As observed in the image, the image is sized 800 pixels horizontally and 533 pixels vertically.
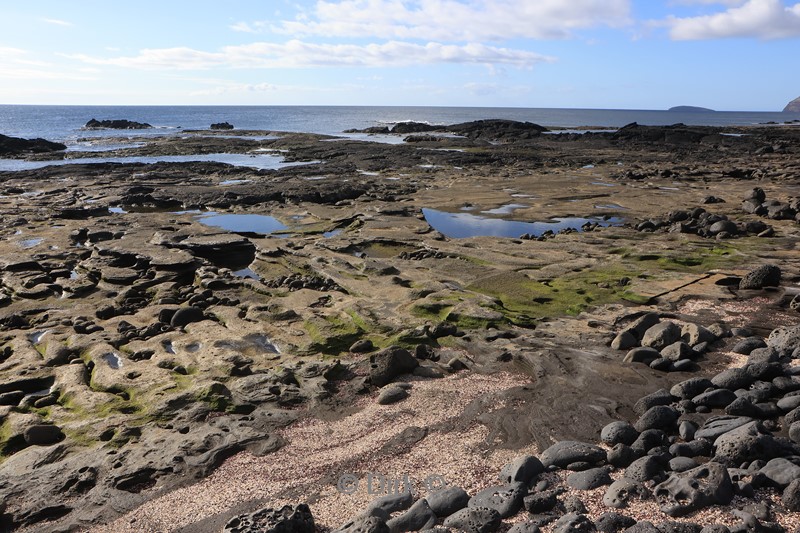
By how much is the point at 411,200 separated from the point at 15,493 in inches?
1134

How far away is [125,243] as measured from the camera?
24.5m

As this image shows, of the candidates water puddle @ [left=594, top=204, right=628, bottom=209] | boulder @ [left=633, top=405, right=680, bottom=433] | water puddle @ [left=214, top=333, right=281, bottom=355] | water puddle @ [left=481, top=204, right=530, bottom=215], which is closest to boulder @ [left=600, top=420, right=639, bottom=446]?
boulder @ [left=633, top=405, right=680, bottom=433]

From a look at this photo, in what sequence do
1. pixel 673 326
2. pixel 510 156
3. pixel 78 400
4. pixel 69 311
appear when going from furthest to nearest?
pixel 510 156 → pixel 69 311 → pixel 673 326 → pixel 78 400

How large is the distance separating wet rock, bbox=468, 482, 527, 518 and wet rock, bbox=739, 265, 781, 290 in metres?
13.2

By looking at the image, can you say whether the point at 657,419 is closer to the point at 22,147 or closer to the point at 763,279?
the point at 763,279

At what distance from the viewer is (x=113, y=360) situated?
554 inches

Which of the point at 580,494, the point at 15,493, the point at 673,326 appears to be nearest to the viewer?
the point at 580,494

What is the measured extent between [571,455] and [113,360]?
10789mm

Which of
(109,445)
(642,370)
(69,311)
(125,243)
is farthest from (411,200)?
(109,445)

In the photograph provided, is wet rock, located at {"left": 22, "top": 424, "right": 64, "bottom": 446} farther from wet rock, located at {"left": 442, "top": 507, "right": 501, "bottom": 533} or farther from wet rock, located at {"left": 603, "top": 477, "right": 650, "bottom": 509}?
wet rock, located at {"left": 603, "top": 477, "right": 650, "bottom": 509}

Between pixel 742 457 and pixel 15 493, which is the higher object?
pixel 742 457

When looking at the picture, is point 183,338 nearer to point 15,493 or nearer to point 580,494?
point 15,493

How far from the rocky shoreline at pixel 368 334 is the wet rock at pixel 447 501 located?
0.11 m

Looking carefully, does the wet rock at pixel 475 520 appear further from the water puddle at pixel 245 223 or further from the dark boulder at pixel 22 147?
the dark boulder at pixel 22 147
